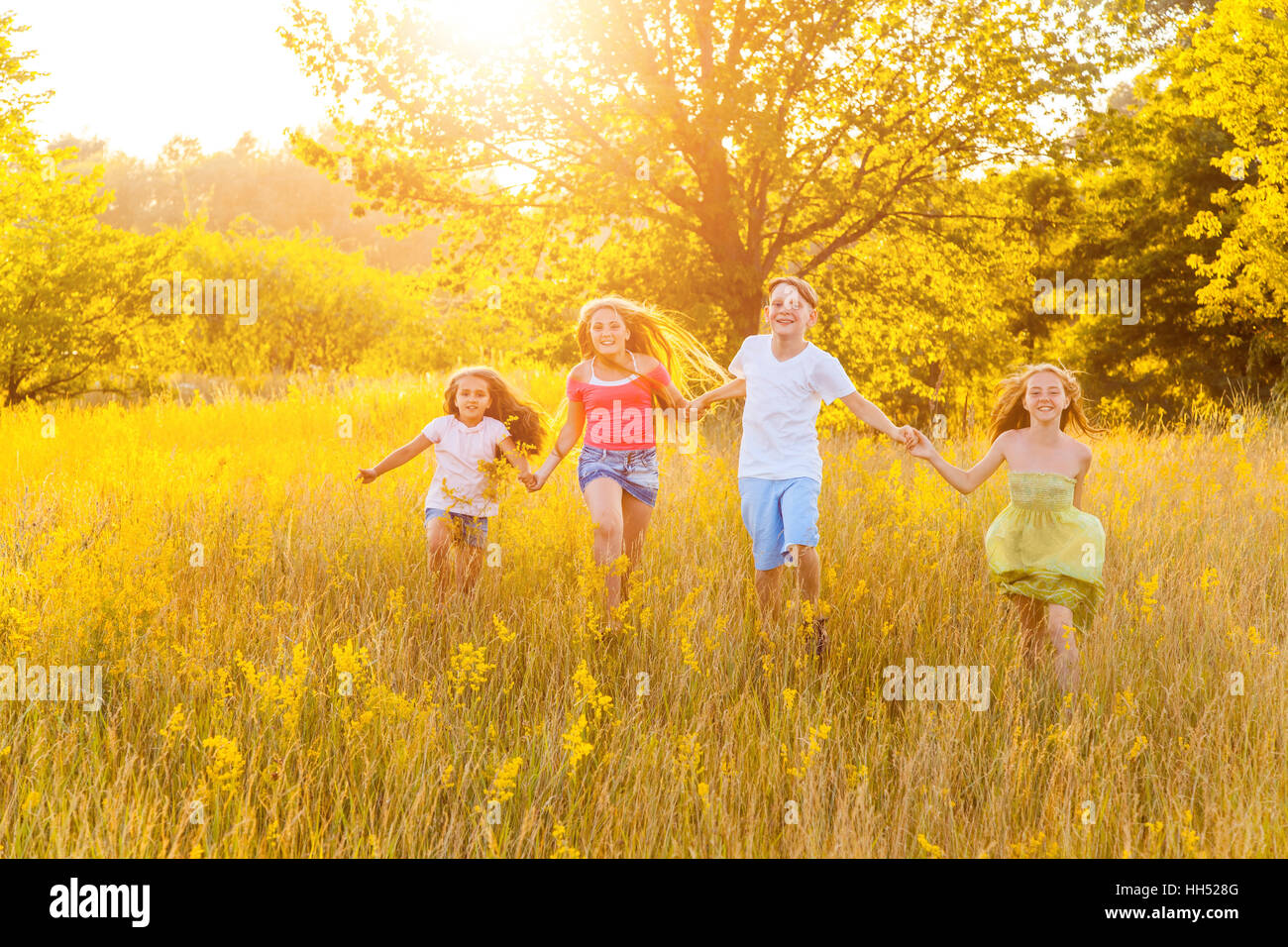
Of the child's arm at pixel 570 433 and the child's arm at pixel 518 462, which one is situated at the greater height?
the child's arm at pixel 570 433

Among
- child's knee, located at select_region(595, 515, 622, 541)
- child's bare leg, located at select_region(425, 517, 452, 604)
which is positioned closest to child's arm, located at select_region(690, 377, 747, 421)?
child's knee, located at select_region(595, 515, 622, 541)

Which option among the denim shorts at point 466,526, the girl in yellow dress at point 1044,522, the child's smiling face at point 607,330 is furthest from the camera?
the child's smiling face at point 607,330

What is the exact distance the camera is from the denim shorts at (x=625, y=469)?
16.7ft

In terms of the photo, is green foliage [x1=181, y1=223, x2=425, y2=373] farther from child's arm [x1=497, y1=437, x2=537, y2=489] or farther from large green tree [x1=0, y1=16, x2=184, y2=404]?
child's arm [x1=497, y1=437, x2=537, y2=489]

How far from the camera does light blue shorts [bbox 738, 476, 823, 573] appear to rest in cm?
444

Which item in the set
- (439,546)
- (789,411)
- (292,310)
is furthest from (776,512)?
(292,310)

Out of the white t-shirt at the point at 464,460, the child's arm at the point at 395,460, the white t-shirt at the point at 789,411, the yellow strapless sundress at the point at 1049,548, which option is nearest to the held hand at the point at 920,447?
the white t-shirt at the point at 789,411

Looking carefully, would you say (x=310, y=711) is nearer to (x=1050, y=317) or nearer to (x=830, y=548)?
(x=830, y=548)

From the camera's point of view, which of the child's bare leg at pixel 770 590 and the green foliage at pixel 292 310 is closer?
the child's bare leg at pixel 770 590

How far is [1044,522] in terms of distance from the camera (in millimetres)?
4414

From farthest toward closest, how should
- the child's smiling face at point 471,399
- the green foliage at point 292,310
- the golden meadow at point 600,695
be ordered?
1. the green foliage at point 292,310
2. the child's smiling face at point 471,399
3. the golden meadow at point 600,695

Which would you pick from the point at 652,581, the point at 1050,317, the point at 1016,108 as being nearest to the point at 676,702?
the point at 652,581

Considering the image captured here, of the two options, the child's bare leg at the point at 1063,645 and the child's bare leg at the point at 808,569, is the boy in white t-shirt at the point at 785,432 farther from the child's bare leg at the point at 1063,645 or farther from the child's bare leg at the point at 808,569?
the child's bare leg at the point at 1063,645
